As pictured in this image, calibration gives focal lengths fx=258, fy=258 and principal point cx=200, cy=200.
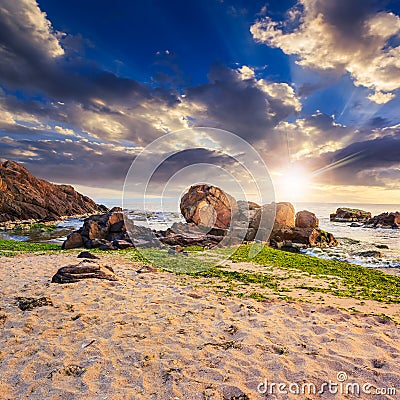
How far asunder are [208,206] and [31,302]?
94.6ft

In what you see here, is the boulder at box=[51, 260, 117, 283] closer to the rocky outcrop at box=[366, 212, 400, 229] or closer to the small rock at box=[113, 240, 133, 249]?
the small rock at box=[113, 240, 133, 249]

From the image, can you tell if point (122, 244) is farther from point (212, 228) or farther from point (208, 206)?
point (208, 206)

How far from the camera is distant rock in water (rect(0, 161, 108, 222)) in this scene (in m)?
62.4

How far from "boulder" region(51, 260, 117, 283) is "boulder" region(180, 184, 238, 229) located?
2360 cm

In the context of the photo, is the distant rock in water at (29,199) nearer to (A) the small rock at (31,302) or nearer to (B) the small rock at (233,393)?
(A) the small rock at (31,302)

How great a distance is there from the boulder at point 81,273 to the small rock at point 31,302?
209 cm

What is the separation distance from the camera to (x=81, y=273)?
11.1m

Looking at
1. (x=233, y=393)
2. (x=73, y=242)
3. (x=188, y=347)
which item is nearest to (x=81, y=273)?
(x=188, y=347)

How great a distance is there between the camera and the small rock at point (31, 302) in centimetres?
777

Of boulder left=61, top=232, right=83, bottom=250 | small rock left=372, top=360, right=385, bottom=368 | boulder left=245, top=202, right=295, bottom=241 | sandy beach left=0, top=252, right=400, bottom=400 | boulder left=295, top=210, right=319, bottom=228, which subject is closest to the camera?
sandy beach left=0, top=252, right=400, bottom=400

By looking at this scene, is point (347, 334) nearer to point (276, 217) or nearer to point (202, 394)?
point (202, 394)

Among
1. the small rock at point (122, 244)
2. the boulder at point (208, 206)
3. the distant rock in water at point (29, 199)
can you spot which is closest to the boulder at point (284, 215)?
the boulder at point (208, 206)

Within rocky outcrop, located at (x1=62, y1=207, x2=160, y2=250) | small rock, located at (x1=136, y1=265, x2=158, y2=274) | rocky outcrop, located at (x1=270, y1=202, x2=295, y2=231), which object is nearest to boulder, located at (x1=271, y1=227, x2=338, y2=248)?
Answer: rocky outcrop, located at (x1=270, y1=202, x2=295, y2=231)

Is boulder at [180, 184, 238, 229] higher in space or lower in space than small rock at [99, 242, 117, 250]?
higher
